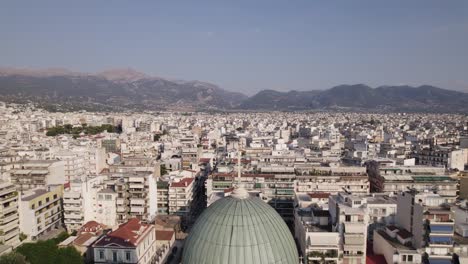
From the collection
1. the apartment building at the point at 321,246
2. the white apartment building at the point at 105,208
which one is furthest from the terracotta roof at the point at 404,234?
the white apartment building at the point at 105,208

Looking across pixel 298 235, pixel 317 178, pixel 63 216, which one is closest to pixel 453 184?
pixel 317 178

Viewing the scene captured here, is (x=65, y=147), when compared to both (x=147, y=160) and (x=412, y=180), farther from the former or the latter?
(x=412, y=180)

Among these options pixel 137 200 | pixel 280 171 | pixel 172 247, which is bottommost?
pixel 172 247

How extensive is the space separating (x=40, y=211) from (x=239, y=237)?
105 feet

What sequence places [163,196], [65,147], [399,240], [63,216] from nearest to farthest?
[399,240]
[63,216]
[163,196]
[65,147]

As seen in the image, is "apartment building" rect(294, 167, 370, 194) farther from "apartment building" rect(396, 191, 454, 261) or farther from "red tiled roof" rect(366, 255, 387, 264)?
"apartment building" rect(396, 191, 454, 261)

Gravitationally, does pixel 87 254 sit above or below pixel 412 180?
below

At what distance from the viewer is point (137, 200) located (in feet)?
133

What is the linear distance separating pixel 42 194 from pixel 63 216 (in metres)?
4.32

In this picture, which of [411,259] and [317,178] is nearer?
[411,259]

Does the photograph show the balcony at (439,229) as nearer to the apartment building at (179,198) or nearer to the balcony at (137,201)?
the apartment building at (179,198)

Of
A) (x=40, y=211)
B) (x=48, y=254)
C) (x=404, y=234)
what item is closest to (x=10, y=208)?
(x=40, y=211)

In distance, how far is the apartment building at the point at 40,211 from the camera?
3619 cm

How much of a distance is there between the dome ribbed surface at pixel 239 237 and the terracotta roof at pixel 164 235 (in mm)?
21662
